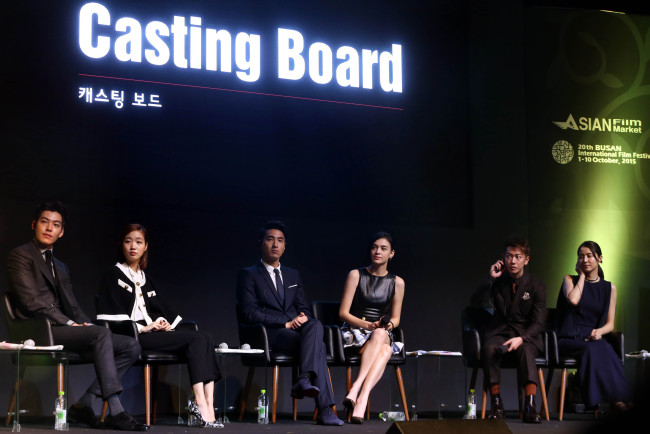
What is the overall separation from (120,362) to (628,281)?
431 cm

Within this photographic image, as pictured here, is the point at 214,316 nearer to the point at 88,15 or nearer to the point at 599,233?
the point at 88,15

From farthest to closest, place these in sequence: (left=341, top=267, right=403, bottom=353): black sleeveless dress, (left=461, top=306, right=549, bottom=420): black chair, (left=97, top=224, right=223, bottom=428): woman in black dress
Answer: (left=341, top=267, right=403, bottom=353): black sleeveless dress < (left=461, top=306, right=549, bottom=420): black chair < (left=97, top=224, right=223, bottom=428): woman in black dress

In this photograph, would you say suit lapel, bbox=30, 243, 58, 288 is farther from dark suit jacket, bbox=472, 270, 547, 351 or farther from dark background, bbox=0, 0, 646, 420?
dark suit jacket, bbox=472, 270, 547, 351

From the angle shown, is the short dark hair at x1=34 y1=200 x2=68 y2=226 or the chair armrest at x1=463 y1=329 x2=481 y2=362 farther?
the chair armrest at x1=463 y1=329 x2=481 y2=362

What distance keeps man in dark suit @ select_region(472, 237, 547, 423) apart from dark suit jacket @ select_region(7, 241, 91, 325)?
2.54 meters

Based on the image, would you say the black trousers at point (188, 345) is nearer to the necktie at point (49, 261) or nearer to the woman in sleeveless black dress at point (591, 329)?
the necktie at point (49, 261)

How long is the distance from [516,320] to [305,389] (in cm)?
154

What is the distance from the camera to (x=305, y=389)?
4520 millimetres

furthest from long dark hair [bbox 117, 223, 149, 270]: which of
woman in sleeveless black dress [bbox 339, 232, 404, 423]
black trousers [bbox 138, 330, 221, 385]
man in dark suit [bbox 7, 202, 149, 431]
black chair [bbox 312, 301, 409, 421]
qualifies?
woman in sleeveless black dress [bbox 339, 232, 404, 423]

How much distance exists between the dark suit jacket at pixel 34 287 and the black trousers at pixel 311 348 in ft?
4.07

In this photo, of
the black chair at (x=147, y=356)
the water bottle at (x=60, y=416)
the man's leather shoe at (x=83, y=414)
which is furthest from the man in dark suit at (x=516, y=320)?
the water bottle at (x=60, y=416)

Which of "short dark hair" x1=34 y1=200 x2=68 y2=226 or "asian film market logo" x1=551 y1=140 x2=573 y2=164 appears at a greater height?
"asian film market logo" x1=551 y1=140 x2=573 y2=164

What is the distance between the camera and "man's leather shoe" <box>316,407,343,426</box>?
177 inches

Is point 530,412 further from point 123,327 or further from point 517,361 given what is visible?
point 123,327
